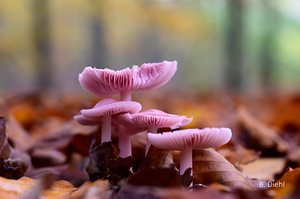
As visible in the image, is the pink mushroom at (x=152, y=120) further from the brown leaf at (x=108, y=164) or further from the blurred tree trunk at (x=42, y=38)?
the blurred tree trunk at (x=42, y=38)

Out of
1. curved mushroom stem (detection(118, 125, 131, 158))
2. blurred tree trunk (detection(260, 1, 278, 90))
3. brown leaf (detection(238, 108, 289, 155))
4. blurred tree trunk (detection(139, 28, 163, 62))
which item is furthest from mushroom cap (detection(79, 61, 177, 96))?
blurred tree trunk (detection(139, 28, 163, 62))

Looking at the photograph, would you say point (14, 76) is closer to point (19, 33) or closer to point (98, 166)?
point (19, 33)

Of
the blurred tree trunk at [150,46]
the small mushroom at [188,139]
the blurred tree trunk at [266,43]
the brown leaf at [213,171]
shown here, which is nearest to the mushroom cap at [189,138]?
the small mushroom at [188,139]

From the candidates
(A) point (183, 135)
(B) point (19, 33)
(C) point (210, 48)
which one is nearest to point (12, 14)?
(B) point (19, 33)

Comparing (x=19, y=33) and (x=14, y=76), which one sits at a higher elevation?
(x=19, y=33)

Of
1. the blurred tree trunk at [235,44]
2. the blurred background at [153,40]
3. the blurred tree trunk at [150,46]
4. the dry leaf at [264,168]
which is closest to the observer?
the dry leaf at [264,168]

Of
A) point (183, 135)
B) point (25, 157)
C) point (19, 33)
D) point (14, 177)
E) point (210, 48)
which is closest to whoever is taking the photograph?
point (183, 135)

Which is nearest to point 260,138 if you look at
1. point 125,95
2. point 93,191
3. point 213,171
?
point 213,171

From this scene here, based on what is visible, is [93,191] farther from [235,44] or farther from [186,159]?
[235,44]
